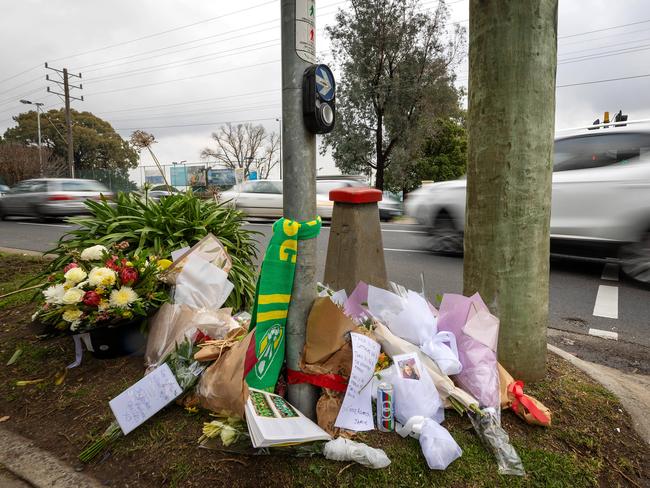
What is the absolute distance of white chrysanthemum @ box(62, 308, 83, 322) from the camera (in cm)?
245

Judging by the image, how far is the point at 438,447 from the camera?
179cm

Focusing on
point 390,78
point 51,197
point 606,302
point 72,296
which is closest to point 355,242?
point 72,296

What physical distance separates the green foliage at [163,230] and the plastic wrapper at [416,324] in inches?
56.9

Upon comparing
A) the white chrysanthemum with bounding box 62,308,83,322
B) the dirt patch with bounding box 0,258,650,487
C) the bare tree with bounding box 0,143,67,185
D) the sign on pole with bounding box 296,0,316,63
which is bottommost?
the dirt patch with bounding box 0,258,650,487

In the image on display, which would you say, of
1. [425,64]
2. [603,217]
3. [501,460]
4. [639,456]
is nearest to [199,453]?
[501,460]

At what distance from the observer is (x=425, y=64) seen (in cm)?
2144

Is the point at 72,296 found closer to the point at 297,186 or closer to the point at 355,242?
the point at 297,186

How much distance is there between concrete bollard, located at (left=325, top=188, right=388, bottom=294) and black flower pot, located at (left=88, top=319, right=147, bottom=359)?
123cm

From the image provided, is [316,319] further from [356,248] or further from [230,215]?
[230,215]

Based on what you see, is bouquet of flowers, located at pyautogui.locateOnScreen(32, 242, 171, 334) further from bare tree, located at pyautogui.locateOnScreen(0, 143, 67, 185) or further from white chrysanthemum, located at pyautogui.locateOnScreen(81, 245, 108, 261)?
bare tree, located at pyautogui.locateOnScreen(0, 143, 67, 185)

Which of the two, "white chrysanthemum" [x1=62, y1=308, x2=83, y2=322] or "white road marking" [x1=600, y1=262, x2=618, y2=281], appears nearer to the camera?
"white chrysanthemum" [x1=62, y1=308, x2=83, y2=322]

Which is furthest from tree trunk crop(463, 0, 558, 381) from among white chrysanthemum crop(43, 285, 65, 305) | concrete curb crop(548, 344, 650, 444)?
white chrysanthemum crop(43, 285, 65, 305)

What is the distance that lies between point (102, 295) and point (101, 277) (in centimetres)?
11

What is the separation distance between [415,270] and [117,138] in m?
51.1
